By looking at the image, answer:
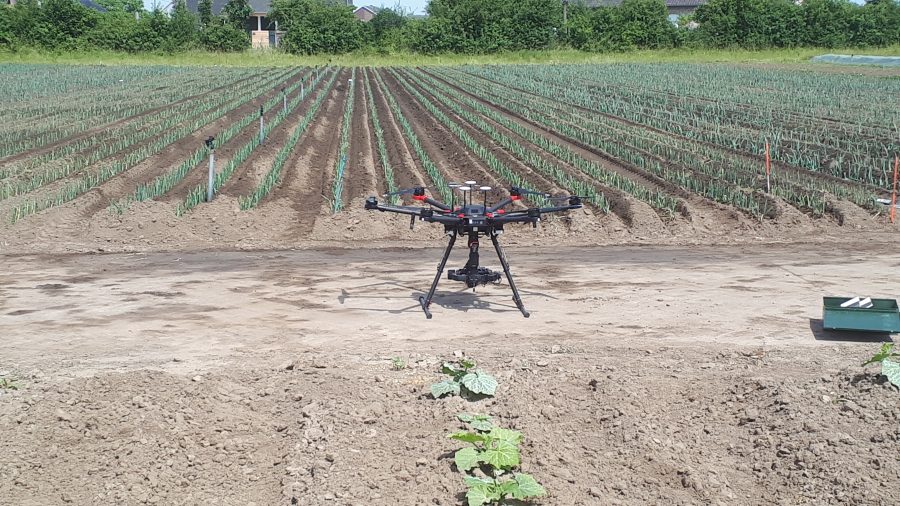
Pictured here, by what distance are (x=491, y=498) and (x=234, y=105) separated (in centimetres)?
2931

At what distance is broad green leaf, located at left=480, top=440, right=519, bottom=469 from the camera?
6609 mm

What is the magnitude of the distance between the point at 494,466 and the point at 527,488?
1.38ft

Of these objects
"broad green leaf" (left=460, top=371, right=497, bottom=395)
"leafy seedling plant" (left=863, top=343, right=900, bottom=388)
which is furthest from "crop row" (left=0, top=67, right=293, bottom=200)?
"leafy seedling plant" (left=863, top=343, right=900, bottom=388)

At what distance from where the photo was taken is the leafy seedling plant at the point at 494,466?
6246mm

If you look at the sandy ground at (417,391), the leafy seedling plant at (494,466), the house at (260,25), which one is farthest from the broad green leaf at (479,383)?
the house at (260,25)

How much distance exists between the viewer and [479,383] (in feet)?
26.1

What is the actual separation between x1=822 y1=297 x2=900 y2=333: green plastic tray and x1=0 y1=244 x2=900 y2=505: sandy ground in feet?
0.58

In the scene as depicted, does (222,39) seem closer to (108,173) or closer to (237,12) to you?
(237,12)

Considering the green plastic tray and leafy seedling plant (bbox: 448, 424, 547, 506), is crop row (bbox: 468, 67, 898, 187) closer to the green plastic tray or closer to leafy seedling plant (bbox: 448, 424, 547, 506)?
the green plastic tray

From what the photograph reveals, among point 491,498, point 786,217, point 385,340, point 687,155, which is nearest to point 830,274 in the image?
point 786,217

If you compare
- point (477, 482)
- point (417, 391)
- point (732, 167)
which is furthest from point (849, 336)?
point (732, 167)

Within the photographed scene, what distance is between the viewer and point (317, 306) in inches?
453

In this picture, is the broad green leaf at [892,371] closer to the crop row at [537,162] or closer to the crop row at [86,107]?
the crop row at [537,162]

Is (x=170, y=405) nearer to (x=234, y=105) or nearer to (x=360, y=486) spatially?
(x=360, y=486)
